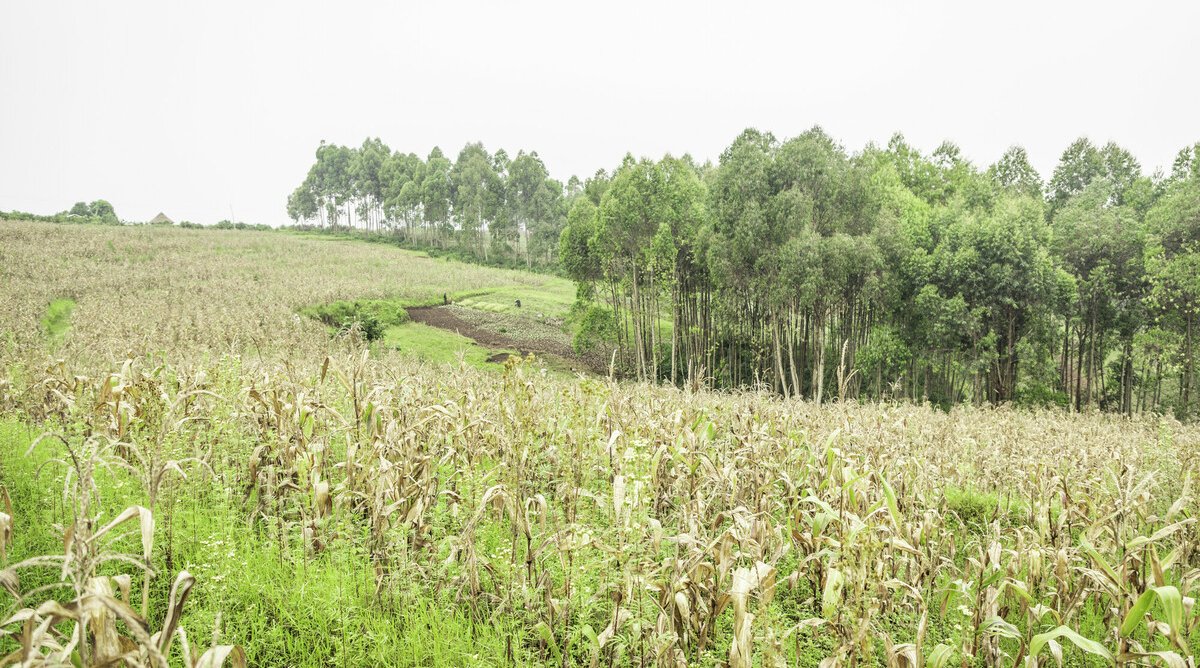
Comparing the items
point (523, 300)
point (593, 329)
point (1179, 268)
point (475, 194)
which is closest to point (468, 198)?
point (475, 194)

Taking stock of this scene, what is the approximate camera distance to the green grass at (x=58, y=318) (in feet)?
57.3

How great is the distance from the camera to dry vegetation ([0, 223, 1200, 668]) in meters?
2.89

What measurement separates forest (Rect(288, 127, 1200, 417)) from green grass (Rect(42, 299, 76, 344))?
62.8 feet

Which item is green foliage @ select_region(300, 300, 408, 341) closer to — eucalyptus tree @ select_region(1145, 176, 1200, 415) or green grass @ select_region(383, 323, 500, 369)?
green grass @ select_region(383, 323, 500, 369)

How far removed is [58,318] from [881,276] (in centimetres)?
3208

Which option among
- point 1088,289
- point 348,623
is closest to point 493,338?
point 348,623

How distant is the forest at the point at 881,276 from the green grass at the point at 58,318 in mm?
19136

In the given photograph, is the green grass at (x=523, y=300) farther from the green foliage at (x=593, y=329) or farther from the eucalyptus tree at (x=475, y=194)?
the eucalyptus tree at (x=475, y=194)

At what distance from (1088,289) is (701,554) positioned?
30.5 meters

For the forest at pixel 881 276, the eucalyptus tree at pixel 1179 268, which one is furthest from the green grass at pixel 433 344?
the eucalyptus tree at pixel 1179 268

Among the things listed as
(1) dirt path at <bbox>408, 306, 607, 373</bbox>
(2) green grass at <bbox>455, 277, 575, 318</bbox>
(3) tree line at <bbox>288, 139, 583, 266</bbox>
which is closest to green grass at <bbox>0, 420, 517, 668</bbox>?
(1) dirt path at <bbox>408, 306, 607, 373</bbox>

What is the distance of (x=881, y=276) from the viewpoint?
22844mm

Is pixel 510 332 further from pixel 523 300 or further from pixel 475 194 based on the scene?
pixel 475 194

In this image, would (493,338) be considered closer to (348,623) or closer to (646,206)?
(646,206)
